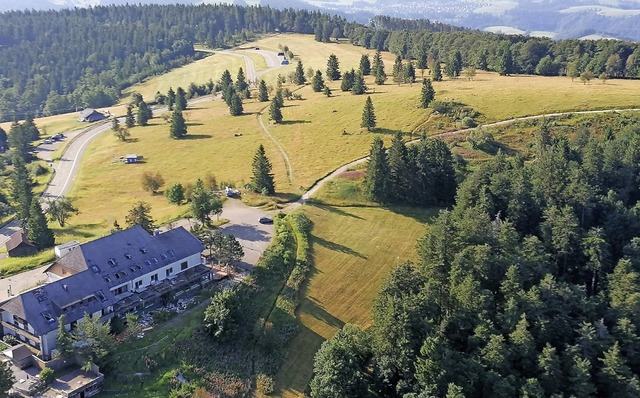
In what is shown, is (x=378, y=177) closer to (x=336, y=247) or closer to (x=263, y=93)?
(x=336, y=247)

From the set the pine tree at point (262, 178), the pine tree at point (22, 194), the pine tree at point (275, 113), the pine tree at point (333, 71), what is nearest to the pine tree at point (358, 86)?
the pine tree at point (275, 113)

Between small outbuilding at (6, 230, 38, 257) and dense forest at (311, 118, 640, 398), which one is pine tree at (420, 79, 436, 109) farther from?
small outbuilding at (6, 230, 38, 257)

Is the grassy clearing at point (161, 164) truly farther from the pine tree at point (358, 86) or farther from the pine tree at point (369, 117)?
the pine tree at point (358, 86)

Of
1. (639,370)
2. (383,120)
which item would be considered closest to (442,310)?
(639,370)

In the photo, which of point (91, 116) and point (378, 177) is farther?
point (91, 116)

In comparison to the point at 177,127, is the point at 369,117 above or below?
above

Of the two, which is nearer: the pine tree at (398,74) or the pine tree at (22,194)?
the pine tree at (22,194)

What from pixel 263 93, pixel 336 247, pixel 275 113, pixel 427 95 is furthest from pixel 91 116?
pixel 336 247
